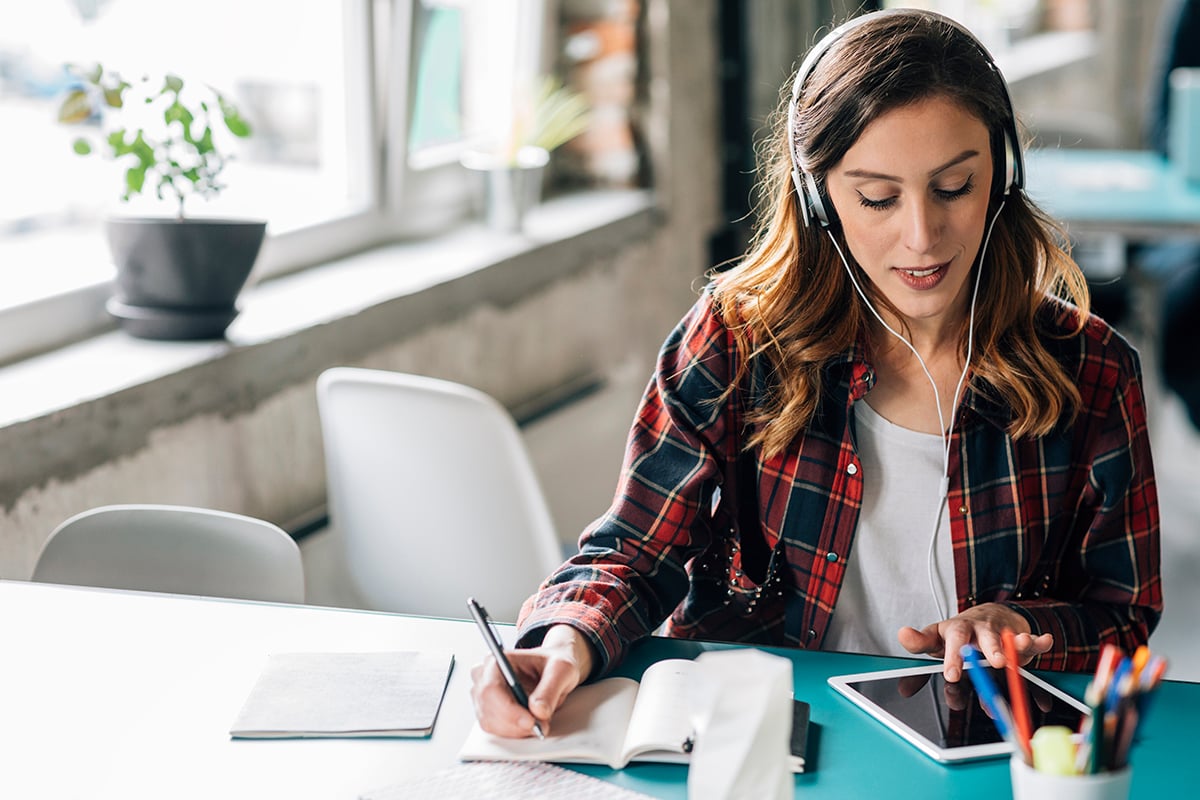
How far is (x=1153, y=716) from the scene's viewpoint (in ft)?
3.81

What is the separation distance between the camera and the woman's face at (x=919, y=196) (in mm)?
1307

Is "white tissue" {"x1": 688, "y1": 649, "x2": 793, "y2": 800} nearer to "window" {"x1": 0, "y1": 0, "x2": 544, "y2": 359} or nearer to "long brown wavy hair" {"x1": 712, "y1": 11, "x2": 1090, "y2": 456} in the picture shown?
"long brown wavy hair" {"x1": 712, "y1": 11, "x2": 1090, "y2": 456}

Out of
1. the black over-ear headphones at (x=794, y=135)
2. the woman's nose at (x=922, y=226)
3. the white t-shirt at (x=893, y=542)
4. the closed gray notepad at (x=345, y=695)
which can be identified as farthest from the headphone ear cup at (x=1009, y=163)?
the closed gray notepad at (x=345, y=695)

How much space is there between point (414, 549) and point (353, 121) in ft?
4.08

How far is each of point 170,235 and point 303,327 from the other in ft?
1.03

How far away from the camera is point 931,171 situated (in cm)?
131

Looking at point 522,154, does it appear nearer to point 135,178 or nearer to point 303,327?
point 303,327

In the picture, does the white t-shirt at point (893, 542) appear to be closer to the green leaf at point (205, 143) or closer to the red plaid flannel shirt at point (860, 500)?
the red plaid flannel shirt at point (860, 500)

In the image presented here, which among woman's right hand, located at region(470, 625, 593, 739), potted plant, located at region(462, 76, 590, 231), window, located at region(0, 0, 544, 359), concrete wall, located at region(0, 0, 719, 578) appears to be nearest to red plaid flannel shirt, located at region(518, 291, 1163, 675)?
woman's right hand, located at region(470, 625, 593, 739)

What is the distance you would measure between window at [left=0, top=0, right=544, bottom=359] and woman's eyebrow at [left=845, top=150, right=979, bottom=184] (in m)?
1.36

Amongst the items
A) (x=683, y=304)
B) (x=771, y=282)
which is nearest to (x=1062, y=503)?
(x=771, y=282)

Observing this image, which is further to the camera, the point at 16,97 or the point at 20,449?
the point at 16,97

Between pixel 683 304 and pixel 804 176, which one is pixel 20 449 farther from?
pixel 683 304

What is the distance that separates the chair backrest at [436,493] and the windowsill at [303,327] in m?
0.24
